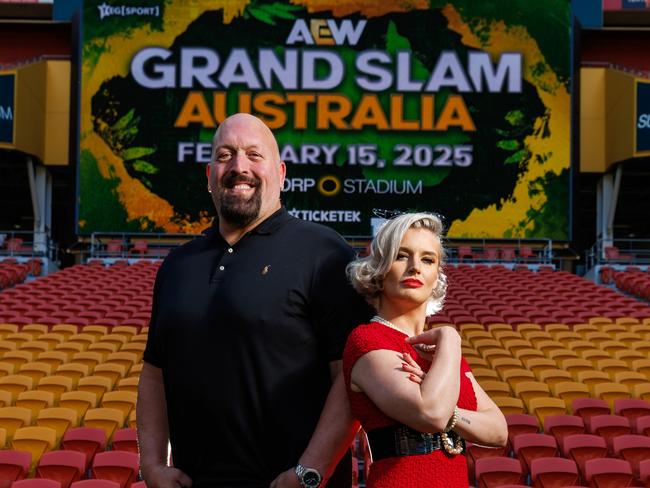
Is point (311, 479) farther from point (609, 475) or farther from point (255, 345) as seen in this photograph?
point (609, 475)

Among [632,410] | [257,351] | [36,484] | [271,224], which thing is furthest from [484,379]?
[257,351]

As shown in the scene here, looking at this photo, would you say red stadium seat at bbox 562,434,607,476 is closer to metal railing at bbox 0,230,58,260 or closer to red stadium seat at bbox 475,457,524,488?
red stadium seat at bbox 475,457,524,488

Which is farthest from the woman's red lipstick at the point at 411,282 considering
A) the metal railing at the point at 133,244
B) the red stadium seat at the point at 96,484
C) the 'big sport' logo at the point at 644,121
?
the 'big sport' logo at the point at 644,121

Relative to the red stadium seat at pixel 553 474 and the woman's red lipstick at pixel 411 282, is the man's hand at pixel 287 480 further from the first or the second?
the red stadium seat at pixel 553 474

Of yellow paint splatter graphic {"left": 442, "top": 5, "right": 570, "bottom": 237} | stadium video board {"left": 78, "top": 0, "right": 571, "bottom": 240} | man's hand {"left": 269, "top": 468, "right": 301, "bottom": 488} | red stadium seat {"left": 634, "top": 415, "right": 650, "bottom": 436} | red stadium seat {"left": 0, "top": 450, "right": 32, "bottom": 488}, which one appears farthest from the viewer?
stadium video board {"left": 78, "top": 0, "right": 571, "bottom": 240}

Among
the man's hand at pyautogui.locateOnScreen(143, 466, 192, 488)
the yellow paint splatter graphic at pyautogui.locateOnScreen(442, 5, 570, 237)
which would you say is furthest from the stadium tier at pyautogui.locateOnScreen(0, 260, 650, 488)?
the yellow paint splatter graphic at pyautogui.locateOnScreen(442, 5, 570, 237)

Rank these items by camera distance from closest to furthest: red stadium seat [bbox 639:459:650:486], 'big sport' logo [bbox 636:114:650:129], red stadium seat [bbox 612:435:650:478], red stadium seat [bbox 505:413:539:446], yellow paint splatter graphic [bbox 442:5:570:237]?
red stadium seat [bbox 639:459:650:486]
red stadium seat [bbox 612:435:650:478]
red stadium seat [bbox 505:413:539:446]
yellow paint splatter graphic [bbox 442:5:570:237]
'big sport' logo [bbox 636:114:650:129]

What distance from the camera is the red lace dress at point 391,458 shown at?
257 centimetres

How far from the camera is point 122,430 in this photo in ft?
25.2

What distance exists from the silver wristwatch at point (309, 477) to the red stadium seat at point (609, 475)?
15.7 feet

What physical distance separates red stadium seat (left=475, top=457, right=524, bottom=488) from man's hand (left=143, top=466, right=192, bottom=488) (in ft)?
14.3

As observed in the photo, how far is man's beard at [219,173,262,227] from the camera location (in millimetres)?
2797

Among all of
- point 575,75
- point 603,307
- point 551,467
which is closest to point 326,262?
point 551,467

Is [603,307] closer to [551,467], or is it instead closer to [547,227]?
[547,227]
